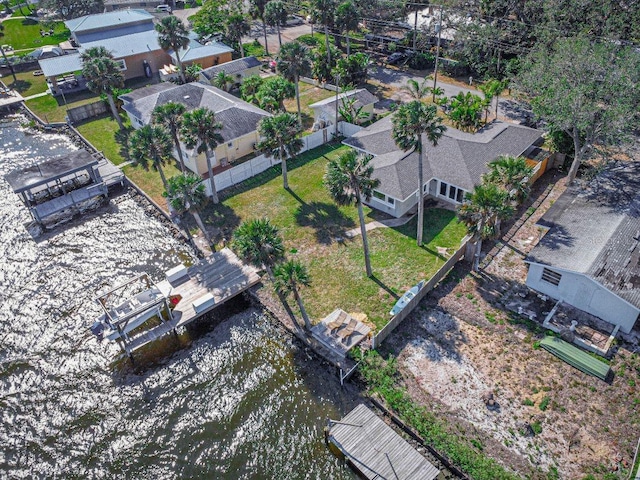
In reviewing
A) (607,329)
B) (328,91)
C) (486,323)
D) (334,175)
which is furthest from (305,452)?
(328,91)

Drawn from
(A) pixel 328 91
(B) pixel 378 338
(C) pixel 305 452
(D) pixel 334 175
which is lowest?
(C) pixel 305 452

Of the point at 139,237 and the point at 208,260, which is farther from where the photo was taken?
the point at 139,237

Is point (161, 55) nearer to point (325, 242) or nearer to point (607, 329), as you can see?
point (325, 242)

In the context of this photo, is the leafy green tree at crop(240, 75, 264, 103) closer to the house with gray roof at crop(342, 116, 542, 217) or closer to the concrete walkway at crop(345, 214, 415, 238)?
the house with gray roof at crop(342, 116, 542, 217)

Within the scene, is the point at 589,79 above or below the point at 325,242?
above

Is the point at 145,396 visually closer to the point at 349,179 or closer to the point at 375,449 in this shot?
the point at 375,449

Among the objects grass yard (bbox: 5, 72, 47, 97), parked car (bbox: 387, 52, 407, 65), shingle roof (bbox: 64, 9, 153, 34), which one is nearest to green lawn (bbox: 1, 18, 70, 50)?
shingle roof (bbox: 64, 9, 153, 34)

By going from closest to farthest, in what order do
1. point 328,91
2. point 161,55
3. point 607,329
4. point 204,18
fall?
point 607,329 < point 328,91 < point 161,55 < point 204,18
